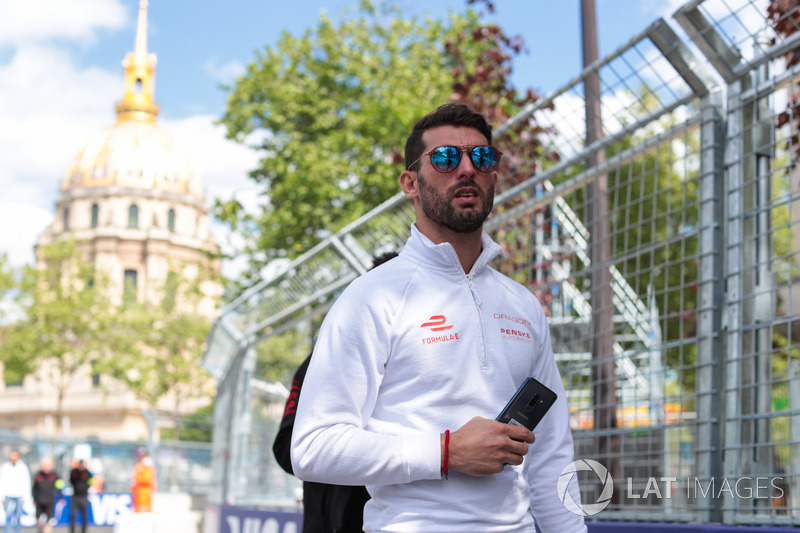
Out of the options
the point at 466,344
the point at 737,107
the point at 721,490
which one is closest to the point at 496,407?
the point at 466,344

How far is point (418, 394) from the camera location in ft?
8.05

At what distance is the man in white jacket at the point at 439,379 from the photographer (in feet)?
7.67

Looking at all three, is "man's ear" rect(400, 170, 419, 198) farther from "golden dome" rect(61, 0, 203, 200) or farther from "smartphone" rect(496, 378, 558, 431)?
"golden dome" rect(61, 0, 203, 200)

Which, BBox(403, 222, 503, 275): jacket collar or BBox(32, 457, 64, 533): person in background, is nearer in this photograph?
BBox(403, 222, 503, 275): jacket collar

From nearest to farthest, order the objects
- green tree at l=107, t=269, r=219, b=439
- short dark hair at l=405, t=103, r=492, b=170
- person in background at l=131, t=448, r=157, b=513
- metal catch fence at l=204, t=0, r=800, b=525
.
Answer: short dark hair at l=405, t=103, r=492, b=170 < metal catch fence at l=204, t=0, r=800, b=525 < person in background at l=131, t=448, r=157, b=513 < green tree at l=107, t=269, r=219, b=439

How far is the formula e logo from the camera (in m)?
2.50

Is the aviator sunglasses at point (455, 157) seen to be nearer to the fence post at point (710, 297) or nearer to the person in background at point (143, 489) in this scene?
the fence post at point (710, 297)

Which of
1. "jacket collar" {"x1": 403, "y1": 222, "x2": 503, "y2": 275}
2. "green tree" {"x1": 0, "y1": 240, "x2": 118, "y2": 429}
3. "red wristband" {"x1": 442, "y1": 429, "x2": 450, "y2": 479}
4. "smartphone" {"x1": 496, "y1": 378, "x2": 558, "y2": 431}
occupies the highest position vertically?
"green tree" {"x1": 0, "y1": 240, "x2": 118, "y2": 429}

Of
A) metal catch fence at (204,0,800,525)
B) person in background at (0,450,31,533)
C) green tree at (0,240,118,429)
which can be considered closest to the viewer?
metal catch fence at (204,0,800,525)

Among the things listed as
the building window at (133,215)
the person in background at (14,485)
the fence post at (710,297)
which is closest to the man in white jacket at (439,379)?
the fence post at (710,297)

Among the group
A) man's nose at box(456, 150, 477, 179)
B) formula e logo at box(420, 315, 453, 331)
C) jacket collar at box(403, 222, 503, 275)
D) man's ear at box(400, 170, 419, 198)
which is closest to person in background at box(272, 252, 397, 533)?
man's ear at box(400, 170, 419, 198)

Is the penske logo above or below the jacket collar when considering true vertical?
below

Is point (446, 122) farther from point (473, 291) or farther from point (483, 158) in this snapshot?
point (473, 291)

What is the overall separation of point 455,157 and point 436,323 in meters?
0.46
